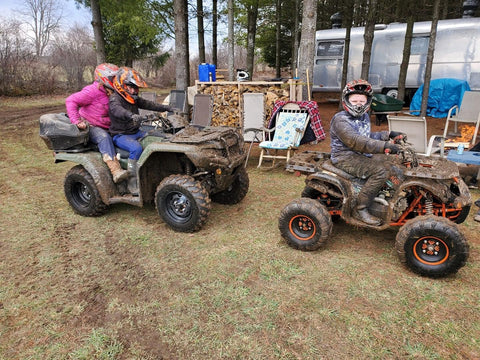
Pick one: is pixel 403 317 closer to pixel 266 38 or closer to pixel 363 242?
pixel 363 242

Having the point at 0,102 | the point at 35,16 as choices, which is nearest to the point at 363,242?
the point at 0,102

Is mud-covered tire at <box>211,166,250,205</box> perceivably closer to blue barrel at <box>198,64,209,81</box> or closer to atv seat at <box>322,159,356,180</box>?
atv seat at <box>322,159,356,180</box>

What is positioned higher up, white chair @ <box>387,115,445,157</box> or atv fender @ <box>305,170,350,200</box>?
white chair @ <box>387,115,445,157</box>

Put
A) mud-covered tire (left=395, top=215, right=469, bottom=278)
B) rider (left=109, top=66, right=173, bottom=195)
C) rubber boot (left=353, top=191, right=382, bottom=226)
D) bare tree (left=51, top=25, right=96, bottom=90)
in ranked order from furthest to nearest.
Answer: bare tree (left=51, top=25, right=96, bottom=90) < rider (left=109, top=66, right=173, bottom=195) < rubber boot (left=353, top=191, right=382, bottom=226) < mud-covered tire (left=395, top=215, right=469, bottom=278)

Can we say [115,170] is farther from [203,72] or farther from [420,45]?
[420,45]

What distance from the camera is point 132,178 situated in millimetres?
4262

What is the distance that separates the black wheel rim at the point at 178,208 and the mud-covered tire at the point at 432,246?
7.45 ft

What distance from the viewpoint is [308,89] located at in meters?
8.02

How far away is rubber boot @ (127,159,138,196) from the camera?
163 inches

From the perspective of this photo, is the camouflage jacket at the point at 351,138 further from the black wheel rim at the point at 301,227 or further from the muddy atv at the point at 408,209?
the black wheel rim at the point at 301,227

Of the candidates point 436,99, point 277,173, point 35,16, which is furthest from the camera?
point 35,16

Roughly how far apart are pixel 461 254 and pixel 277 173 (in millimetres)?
3908

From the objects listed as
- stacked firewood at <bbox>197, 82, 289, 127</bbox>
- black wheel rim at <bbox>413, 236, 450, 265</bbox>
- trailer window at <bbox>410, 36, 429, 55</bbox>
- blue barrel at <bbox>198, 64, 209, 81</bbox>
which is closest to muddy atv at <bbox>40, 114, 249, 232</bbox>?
black wheel rim at <bbox>413, 236, 450, 265</bbox>

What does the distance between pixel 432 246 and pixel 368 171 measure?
0.87 meters
